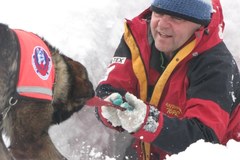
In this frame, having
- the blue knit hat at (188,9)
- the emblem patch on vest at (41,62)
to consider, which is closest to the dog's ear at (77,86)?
the emblem patch on vest at (41,62)

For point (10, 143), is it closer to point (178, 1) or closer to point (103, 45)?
point (178, 1)

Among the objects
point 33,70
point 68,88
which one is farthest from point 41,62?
point 68,88

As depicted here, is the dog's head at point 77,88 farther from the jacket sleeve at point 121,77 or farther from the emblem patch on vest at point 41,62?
the emblem patch on vest at point 41,62

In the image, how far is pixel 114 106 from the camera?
2.46m

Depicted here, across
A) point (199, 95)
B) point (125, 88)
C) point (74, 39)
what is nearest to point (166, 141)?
point (199, 95)

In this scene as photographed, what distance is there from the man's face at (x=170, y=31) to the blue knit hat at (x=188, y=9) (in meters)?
0.04

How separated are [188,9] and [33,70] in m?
1.00

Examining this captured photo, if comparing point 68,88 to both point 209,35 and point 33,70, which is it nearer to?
point 33,70

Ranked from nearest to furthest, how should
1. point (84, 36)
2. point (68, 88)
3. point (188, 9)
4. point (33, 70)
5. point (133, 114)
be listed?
point (33, 70) < point (133, 114) < point (188, 9) < point (68, 88) < point (84, 36)

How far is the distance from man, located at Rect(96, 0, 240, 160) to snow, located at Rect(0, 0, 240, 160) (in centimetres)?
94

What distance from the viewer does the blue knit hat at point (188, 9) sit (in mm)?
2561

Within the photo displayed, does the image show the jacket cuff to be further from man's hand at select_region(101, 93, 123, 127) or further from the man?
man's hand at select_region(101, 93, 123, 127)

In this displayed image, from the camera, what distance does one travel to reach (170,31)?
2635 mm

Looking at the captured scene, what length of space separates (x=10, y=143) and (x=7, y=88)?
0.39 metres
